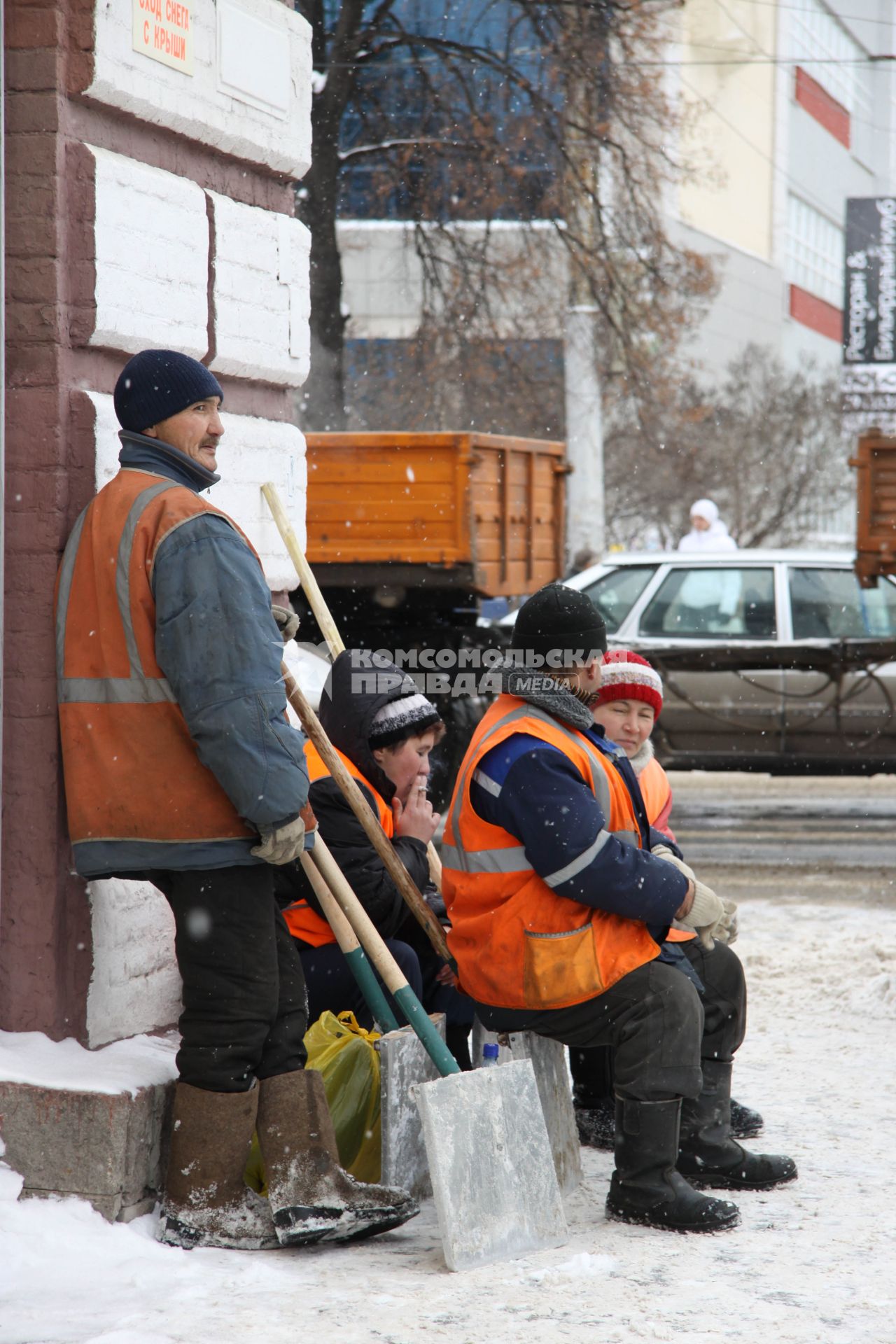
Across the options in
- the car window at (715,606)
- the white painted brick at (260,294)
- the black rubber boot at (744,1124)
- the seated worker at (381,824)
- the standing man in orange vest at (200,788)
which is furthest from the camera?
the car window at (715,606)

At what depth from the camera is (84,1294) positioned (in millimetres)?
3125

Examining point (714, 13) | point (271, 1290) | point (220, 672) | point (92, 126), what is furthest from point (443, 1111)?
point (714, 13)

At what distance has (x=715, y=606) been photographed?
10.2m

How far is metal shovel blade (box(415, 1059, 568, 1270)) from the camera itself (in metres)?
3.34

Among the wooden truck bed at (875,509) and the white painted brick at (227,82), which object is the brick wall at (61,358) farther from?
the wooden truck bed at (875,509)

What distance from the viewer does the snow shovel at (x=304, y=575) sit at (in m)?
4.50

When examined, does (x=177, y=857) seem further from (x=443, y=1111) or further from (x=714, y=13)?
(x=714, y=13)

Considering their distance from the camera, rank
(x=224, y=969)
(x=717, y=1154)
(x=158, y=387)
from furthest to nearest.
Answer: (x=717, y=1154) → (x=158, y=387) → (x=224, y=969)

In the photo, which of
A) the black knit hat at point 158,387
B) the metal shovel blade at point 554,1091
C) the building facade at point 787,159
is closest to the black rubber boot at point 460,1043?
the metal shovel blade at point 554,1091

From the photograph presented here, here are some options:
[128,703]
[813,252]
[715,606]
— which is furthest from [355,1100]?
[813,252]

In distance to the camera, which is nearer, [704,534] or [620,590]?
[620,590]

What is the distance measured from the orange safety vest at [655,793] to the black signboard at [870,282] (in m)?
19.6

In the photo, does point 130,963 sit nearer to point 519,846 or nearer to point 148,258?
point 519,846

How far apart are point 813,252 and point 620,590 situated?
31.2 meters
